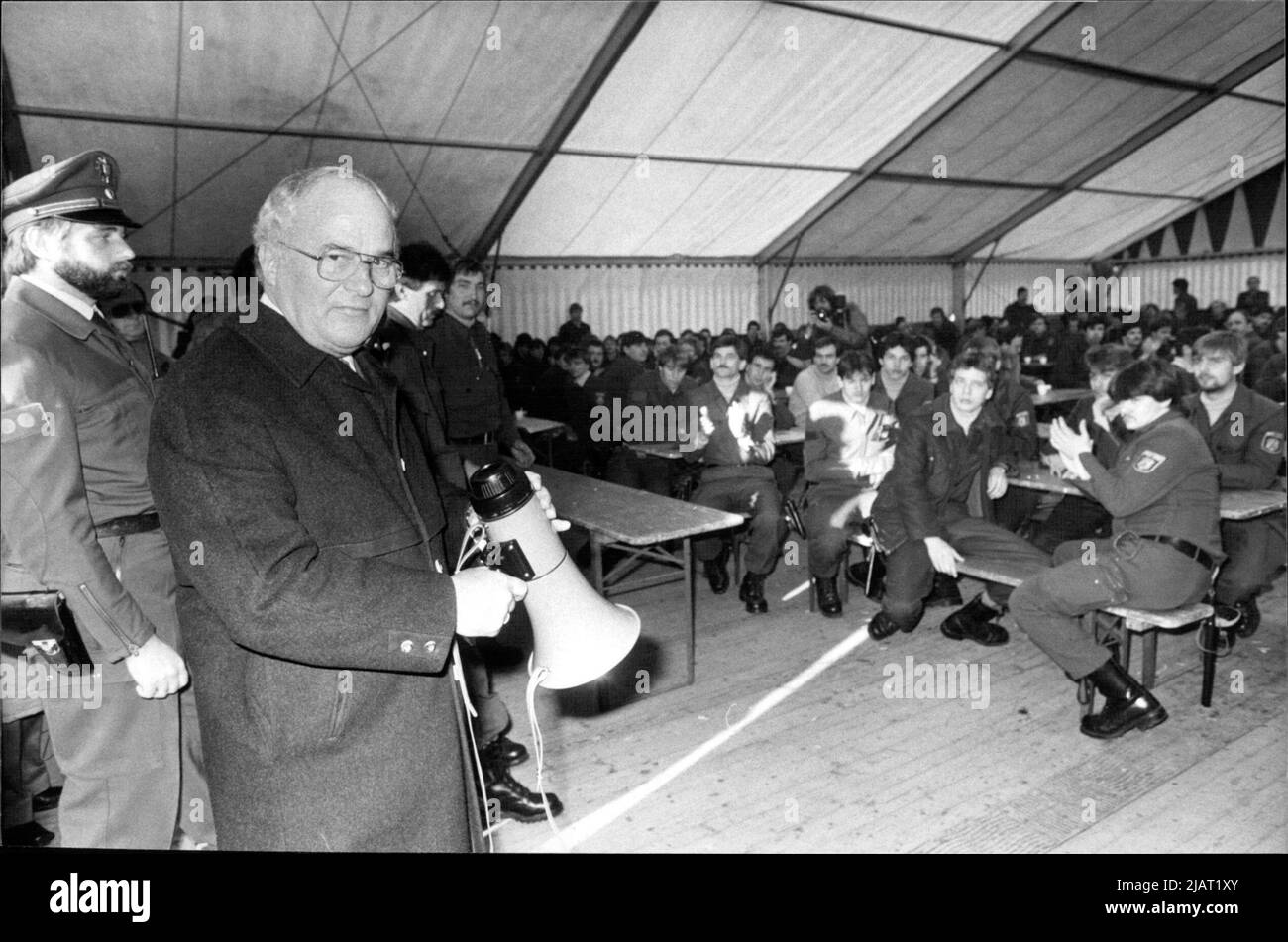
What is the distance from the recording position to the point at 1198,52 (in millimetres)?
9750

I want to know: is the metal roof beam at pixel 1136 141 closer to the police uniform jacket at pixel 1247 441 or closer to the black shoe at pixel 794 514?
the police uniform jacket at pixel 1247 441

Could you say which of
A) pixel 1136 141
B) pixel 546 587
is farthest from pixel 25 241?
pixel 1136 141

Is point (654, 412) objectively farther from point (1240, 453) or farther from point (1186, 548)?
point (1186, 548)

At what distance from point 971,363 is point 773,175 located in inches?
275

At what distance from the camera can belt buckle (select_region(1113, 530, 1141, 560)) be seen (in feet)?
10.8

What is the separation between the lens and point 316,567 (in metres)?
1.26

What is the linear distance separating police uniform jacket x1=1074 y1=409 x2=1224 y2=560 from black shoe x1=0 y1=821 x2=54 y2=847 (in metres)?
3.93

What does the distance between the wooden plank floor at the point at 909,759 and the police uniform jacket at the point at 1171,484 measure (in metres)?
0.79

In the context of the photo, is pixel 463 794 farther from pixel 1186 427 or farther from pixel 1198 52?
pixel 1198 52

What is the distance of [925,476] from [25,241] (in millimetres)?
3710

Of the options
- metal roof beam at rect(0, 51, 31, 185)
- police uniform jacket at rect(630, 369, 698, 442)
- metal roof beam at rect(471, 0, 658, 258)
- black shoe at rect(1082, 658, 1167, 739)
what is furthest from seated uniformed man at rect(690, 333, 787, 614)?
metal roof beam at rect(0, 51, 31, 185)

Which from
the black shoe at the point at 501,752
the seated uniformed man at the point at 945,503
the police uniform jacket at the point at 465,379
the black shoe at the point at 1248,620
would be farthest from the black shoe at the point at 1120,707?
the police uniform jacket at the point at 465,379

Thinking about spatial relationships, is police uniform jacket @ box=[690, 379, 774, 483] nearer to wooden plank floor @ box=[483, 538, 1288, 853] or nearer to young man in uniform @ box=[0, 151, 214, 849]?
wooden plank floor @ box=[483, 538, 1288, 853]
